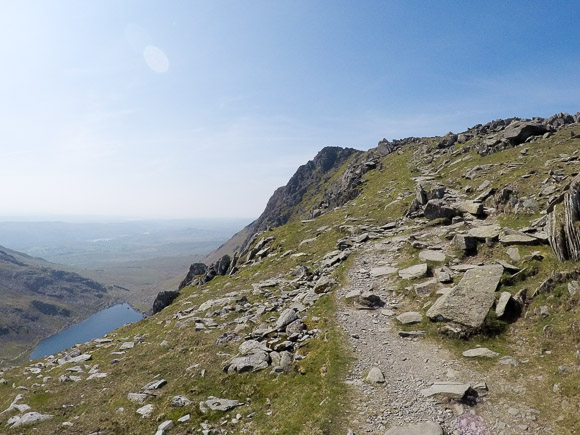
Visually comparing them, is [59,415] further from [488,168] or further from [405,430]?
[488,168]

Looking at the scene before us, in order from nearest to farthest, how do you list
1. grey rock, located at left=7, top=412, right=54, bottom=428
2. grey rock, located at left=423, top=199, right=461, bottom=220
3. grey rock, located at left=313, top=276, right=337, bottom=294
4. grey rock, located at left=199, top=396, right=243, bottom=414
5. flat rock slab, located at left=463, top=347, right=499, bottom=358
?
flat rock slab, located at left=463, top=347, right=499, bottom=358
grey rock, located at left=199, top=396, right=243, bottom=414
grey rock, located at left=7, top=412, right=54, bottom=428
grey rock, located at left=313, top=276, right=337, bottom=294
grey rock, located at left=423, top=199, right=461, bottom=220

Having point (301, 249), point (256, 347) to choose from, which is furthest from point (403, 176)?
point (256, 347)

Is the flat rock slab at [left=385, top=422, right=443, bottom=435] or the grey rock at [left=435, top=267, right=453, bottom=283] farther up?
the grey rock at [left=435, top=267, right=453, bottom=283]

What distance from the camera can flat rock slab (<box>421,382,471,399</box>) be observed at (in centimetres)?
1450

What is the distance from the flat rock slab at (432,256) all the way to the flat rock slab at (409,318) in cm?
786

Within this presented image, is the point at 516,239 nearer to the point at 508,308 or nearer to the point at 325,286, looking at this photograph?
the point at 508,308

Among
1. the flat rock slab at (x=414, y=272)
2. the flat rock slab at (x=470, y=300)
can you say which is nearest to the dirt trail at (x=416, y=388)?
the flat rock slab at (x=470, y=300)

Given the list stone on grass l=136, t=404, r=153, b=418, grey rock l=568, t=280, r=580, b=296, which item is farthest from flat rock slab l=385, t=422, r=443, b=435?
stone on grass l=136, t=404, r=153, b=418

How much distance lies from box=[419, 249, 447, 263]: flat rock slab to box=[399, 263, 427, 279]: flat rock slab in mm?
1419

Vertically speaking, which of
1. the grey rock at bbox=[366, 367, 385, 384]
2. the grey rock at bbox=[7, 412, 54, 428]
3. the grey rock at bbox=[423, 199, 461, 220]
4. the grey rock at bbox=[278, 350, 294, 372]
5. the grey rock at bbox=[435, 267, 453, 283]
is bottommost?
the grey rock at bbox=[7, 412, 54, 428]

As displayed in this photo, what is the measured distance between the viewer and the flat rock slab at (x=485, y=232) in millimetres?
28453

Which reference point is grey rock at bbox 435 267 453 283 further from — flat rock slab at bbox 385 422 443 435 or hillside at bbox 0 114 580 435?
flat rock slab at bbox 385 422 443 435

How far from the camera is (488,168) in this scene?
55.4m

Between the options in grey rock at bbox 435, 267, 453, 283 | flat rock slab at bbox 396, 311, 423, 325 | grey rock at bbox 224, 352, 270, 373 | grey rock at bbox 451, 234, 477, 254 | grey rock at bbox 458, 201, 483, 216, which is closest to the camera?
grey rock at bbox 224, 352, 270, 373
